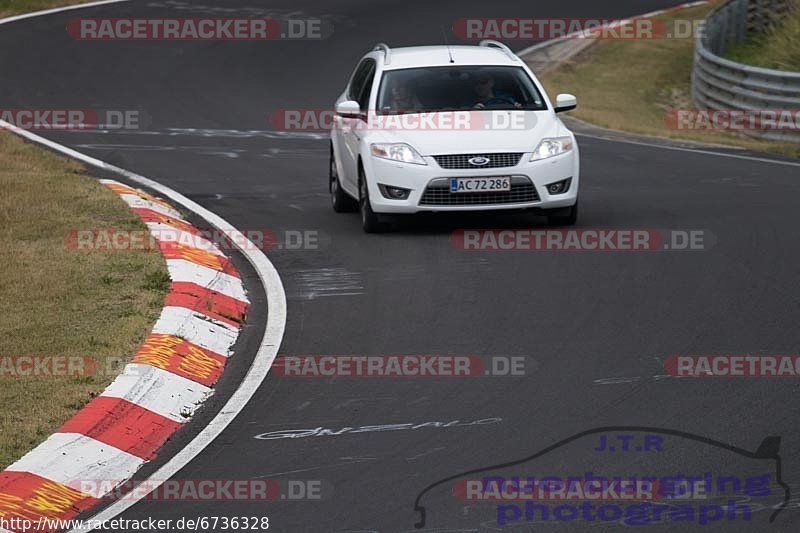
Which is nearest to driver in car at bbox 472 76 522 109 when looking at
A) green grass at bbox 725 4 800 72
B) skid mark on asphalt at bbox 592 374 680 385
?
skid mark on asphalt at bbox 592 374 680 385

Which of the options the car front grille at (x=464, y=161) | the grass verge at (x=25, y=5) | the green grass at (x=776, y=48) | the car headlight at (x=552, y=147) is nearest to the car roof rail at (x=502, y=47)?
the car headlight at (x=552, y=147)

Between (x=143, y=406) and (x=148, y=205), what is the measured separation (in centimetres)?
645

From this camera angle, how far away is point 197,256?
1166cm

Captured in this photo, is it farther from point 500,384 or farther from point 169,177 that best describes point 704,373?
point 169,177

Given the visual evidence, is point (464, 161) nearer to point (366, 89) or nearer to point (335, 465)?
point (366, 89)

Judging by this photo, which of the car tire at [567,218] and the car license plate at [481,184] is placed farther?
the car tire at [567,218]

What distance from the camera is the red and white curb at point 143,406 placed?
670 centimetres

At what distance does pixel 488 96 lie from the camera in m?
13.8

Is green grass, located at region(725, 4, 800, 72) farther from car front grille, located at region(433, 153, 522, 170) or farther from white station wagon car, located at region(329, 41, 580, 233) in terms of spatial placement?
car front grille, located at region(433, 153, 522, 170)

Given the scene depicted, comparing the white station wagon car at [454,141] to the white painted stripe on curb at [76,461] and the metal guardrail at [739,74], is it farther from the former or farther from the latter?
the metal guardrail at [739,74]

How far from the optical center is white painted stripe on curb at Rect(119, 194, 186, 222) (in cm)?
1394

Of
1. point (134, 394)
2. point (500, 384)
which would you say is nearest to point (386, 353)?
point (500, 384)

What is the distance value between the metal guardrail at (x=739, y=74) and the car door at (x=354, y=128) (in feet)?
35.0

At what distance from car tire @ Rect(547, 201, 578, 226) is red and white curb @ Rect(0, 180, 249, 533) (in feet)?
10.7
